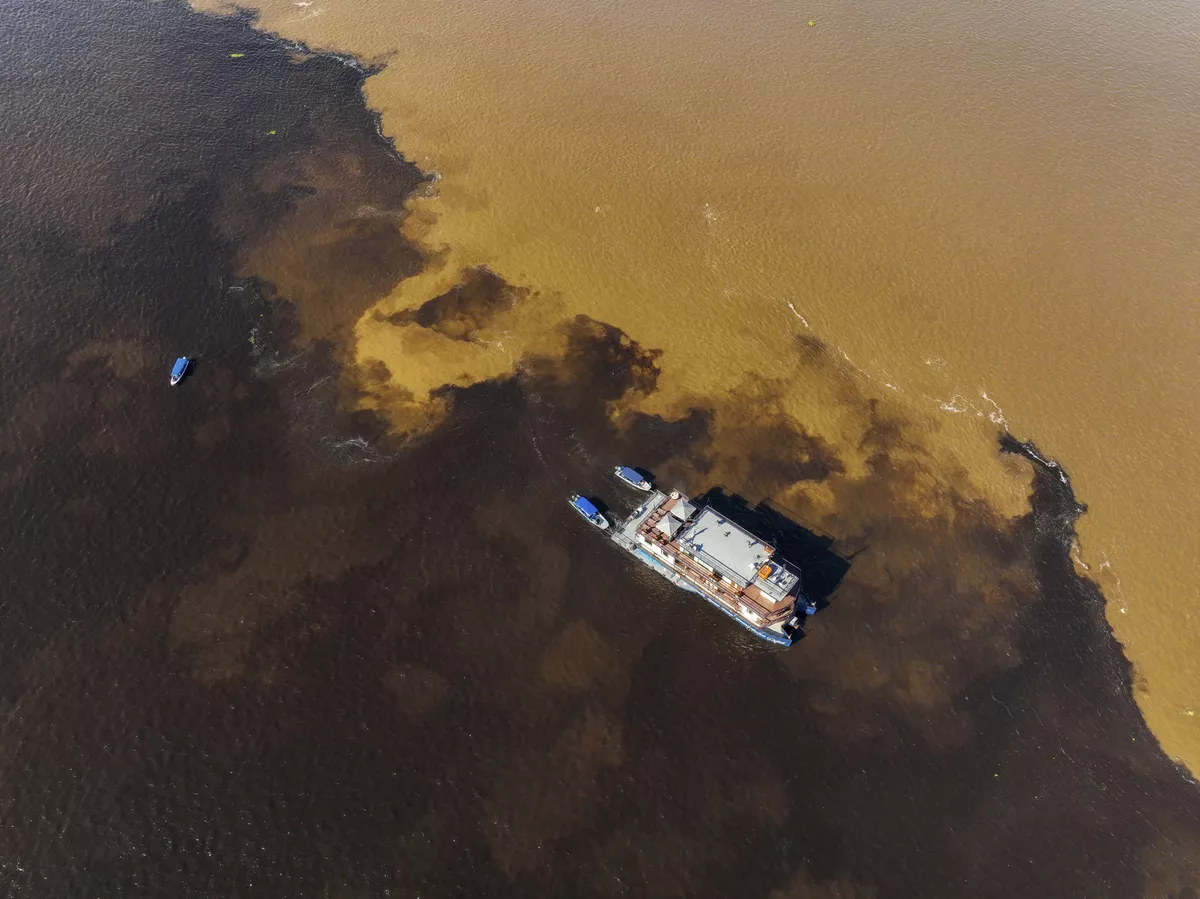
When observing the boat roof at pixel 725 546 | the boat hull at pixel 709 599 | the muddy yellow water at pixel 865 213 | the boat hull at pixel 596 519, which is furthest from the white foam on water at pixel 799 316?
the boat hull at pixel 709 599

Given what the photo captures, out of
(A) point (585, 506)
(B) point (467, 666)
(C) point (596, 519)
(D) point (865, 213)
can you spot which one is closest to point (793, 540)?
(C) point (596, 519)

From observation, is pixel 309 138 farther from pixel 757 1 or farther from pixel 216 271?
pixel 757 1

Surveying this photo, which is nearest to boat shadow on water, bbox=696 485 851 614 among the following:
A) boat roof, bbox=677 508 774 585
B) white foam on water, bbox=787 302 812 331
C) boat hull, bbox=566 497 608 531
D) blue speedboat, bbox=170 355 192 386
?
boat roof, bbox=677 508 774 585

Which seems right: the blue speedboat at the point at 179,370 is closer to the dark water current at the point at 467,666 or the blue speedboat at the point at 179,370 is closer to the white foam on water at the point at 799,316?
the dark water current at the point at 467,666

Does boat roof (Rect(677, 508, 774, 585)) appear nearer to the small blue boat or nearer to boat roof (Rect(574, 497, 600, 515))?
the small blue boat

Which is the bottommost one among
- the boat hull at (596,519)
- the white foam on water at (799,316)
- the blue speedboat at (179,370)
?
the blue speedboat at (179,370)
